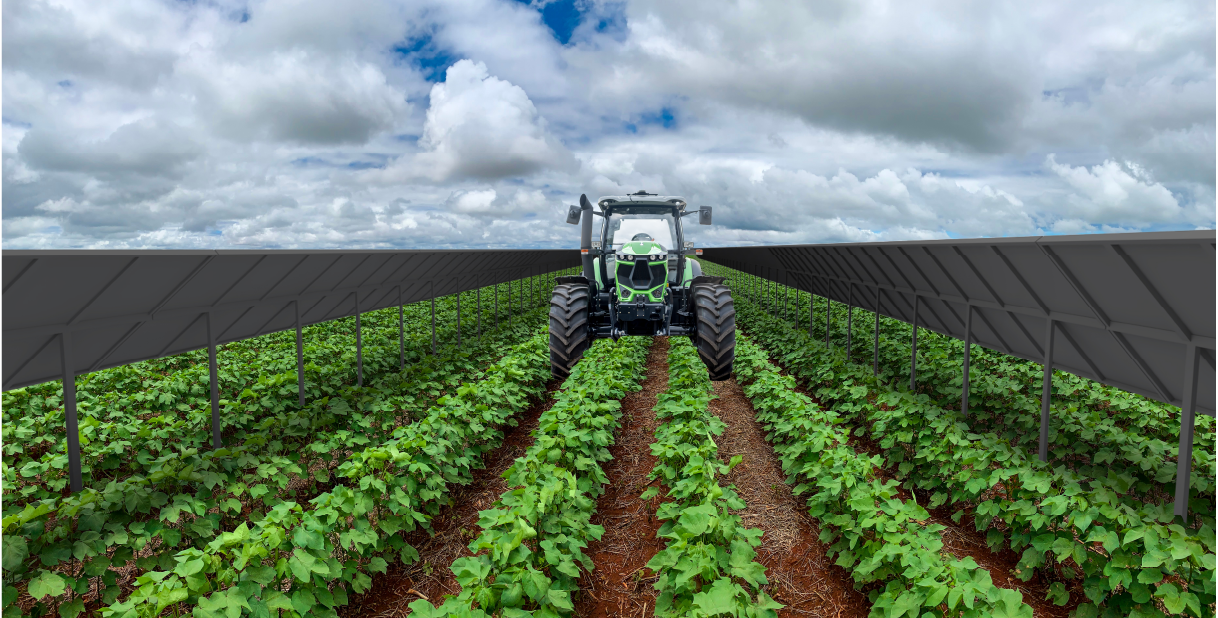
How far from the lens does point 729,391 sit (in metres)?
8.56

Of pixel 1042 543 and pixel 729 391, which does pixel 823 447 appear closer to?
pixel 1042 543

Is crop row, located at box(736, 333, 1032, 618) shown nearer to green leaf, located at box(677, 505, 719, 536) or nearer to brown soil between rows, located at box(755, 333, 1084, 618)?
brown soil between rows, located at box(755, 333, 1084, 618)

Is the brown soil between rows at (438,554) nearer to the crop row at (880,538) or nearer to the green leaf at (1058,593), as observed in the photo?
the crop row at (880,538)

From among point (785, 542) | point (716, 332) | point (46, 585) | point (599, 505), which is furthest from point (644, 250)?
point (46, 585)

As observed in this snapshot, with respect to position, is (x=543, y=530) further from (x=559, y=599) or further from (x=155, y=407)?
(x=155, y=407)

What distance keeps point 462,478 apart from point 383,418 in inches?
58.8

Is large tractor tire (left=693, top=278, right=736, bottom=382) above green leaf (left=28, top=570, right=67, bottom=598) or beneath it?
above

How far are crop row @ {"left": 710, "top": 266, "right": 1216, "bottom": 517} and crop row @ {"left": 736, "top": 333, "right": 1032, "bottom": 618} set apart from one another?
5.41ft

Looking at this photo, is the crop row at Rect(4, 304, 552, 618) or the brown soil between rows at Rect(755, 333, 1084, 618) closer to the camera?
the crop row at Rect(4, 304, 552, 618)

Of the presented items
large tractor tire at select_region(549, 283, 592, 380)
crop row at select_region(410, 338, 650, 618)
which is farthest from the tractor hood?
crop row at select_region(410, 338, 650, 618)

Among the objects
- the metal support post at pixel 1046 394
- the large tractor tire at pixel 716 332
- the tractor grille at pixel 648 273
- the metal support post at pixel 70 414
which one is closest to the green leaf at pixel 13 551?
the metal support post at pixel 70 414

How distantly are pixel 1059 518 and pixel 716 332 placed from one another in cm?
457

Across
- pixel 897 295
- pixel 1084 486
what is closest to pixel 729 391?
pixel 897 295

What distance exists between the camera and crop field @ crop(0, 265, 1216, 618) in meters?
3.14
